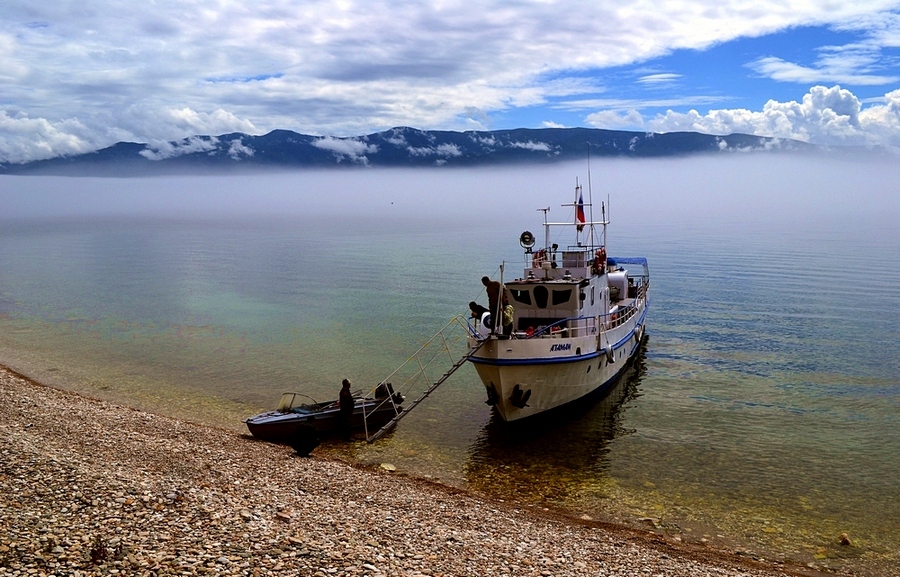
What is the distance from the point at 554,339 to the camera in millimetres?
25281

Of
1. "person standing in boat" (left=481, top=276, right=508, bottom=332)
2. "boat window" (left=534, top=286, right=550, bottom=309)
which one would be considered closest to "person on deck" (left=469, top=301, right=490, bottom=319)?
"person standing in boat" (left=481, top=276, right=508, bottom=332)

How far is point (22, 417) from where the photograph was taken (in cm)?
2077

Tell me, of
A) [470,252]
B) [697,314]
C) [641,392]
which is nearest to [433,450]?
[641,392]

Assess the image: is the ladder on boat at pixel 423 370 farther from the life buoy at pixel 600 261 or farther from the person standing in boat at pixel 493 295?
the life buoy at pixel 600 261

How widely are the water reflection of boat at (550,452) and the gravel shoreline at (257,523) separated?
73.2 inches

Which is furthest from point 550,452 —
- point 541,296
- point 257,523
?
point 257,523

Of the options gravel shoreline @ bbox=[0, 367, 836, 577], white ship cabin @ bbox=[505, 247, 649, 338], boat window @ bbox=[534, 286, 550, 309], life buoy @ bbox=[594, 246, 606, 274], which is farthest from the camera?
life buoy @ bbox=[594, 246, 606, 274]

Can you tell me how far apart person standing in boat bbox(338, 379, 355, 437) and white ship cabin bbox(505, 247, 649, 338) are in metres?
6.46

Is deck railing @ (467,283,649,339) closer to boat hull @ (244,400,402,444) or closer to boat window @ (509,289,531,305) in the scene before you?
boat window @ (509,289,531,305)

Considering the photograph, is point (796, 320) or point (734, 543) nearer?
point (734, 543)

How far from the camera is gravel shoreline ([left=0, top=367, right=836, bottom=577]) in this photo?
37.1 feet

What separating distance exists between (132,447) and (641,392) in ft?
69.3

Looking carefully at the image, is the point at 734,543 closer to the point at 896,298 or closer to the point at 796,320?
the point at 796,320

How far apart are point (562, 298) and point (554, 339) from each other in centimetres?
329
